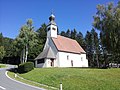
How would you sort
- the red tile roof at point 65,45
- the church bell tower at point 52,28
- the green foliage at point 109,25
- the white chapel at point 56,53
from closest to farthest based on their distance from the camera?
the green foliage at point 109,25, the white chapel at point 56,53, the red tile roof at point 65,45, the church bell tower at point 52,28

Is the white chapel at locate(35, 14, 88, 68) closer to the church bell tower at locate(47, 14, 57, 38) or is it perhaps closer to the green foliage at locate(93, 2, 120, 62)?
the church bell tower at locate(47, 14, 57, 38)

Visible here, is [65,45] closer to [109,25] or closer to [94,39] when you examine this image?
[109,25]

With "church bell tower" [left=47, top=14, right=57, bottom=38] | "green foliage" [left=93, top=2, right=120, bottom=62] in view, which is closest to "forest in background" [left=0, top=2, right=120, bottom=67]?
"green foliage" [left=93, top=2, right=120, bottom=62]

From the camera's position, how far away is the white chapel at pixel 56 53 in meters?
48.8

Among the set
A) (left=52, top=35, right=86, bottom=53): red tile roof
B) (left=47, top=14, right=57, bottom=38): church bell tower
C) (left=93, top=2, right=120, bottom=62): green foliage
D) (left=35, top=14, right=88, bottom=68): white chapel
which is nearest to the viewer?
(left=93, top=2, right=120, bottom=62): green foliage

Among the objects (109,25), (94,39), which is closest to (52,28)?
(109,25)

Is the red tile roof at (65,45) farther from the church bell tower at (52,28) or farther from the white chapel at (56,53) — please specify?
the church bell tower at (52,28)

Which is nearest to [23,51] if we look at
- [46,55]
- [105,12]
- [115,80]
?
[46,55]

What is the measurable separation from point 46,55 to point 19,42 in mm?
11762

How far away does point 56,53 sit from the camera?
162 feet

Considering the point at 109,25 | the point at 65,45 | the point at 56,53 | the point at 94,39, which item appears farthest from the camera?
the point at 94,39

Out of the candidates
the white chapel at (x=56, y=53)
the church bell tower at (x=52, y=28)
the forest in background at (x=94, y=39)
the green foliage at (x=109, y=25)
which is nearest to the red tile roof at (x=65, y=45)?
the white chapel at (x=56, y=53)

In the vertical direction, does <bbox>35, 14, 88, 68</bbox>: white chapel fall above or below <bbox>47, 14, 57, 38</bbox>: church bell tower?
below

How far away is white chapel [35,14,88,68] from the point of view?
48.8 metres
